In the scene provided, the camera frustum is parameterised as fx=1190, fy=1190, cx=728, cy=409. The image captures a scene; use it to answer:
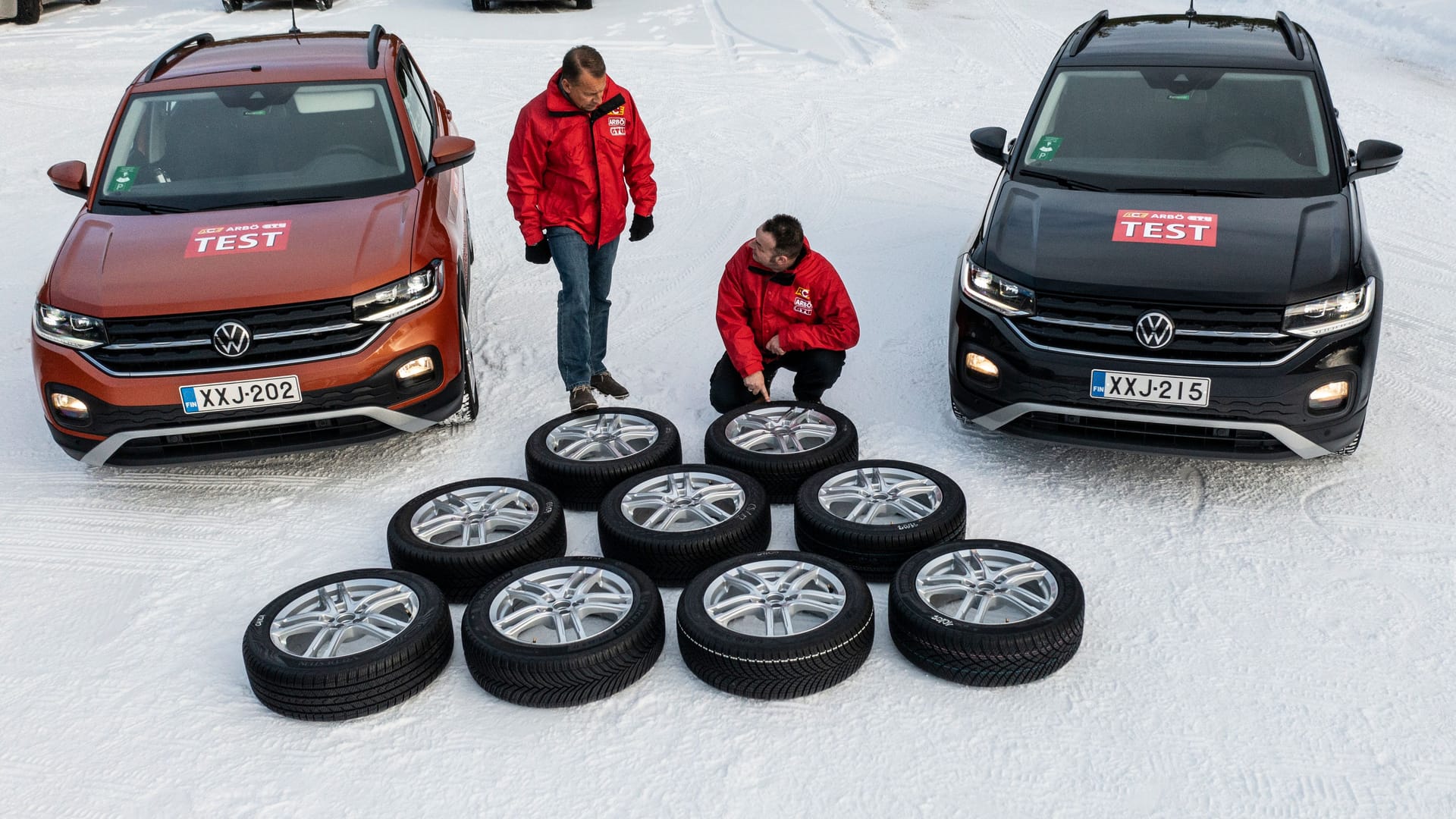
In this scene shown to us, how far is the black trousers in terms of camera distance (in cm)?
569

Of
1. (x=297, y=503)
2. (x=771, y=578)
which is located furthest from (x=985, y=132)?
(x=297, y=503)

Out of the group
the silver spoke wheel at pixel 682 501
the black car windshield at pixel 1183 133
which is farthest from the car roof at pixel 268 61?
the black car windshield at pixel 1183 133

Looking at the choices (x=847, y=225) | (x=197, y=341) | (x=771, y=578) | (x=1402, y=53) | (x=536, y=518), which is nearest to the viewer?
(x=771, y=578)

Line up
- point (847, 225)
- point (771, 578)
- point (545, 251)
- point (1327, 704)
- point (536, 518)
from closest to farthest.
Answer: point (1327, 704) < point (771, 578) < point (536, 518) < point (545, 251) < point (847, 225)

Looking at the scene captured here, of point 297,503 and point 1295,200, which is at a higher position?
point 1295,200

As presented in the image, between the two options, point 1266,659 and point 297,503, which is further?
point 297,503

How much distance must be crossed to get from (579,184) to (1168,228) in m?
2.69

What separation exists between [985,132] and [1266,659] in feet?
10.3

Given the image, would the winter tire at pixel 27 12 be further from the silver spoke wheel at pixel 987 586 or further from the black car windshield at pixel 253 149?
the silver spoke wheel at pixel 987 586

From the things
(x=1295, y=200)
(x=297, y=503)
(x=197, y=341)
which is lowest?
(x=297, y=503)

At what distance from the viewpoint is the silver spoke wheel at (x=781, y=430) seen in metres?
5.28

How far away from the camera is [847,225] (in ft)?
27.7

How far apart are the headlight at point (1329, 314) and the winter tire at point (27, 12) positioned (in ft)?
62.7

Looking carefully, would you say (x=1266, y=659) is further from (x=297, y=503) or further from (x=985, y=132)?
(x=297, y=503)
